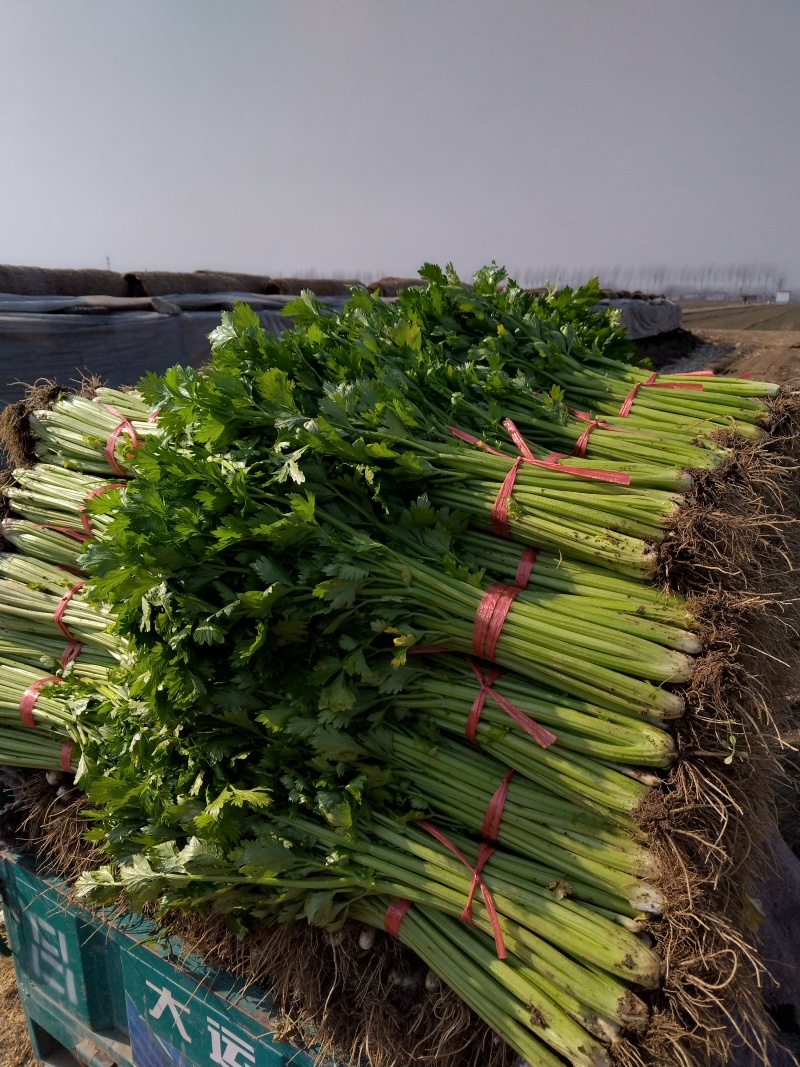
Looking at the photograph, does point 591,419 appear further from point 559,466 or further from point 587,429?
point 559,466

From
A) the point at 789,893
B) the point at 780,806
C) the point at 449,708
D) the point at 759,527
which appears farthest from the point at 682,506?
the point at 780,806

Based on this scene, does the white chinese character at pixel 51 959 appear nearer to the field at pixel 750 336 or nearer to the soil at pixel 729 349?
the field at pixel 750 336

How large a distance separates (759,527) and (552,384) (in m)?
0.96

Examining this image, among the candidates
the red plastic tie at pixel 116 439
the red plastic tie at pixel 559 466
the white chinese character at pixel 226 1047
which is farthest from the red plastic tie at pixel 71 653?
the red plastic tie at pixel 559 466

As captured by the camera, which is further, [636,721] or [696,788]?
[636,721]

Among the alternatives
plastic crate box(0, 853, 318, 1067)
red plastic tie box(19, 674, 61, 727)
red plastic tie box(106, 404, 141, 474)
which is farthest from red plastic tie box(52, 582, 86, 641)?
plastic crate box(0, 853, 318, 1067)

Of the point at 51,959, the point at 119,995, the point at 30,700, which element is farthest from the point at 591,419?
the point at 51,959

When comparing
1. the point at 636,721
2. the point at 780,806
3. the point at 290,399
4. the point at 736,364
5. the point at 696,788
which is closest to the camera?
the point at 696,788

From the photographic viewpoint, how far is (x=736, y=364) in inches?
875

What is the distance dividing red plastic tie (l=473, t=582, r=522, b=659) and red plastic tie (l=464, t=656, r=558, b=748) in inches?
2.6

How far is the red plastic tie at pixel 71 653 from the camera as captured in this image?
2410 mm

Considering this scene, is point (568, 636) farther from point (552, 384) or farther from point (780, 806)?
point (780, 806)

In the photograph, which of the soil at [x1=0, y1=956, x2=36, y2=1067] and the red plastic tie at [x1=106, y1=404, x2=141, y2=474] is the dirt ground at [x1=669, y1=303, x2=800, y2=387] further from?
the soil at [x1=0, y1=956, x2=36, y2=1067]

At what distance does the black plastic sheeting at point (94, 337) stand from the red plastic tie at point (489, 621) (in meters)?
3.85
